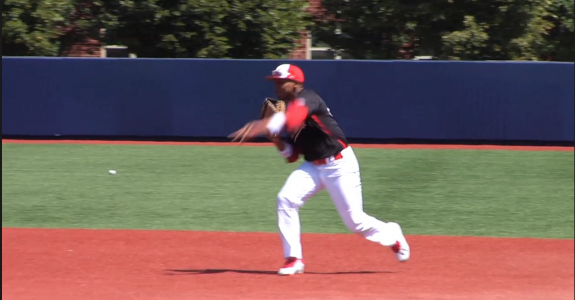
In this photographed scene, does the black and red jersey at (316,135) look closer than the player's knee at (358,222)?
Yes

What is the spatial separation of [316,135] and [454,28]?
14.1 metres

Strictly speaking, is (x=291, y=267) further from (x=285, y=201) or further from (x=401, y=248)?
(x=401, y=248)

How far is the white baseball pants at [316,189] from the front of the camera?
7.04 meters

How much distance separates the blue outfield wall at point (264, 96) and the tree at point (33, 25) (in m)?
3.24

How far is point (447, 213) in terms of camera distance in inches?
408

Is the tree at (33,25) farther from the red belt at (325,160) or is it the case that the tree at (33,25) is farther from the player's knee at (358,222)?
the player's knee at (358,222)

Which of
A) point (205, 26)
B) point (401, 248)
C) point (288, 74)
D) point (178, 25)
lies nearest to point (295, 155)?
point (288, 74)

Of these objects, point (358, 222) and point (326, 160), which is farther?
point (358, 222)

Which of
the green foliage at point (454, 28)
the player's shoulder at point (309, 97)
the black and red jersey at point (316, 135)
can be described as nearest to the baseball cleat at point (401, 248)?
the black and red jersey at point (316, 135)

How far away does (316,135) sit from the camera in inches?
279

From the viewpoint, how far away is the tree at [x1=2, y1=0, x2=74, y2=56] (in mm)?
20688

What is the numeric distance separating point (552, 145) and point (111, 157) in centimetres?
825

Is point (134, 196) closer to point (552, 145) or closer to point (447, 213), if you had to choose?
point (447, 213)

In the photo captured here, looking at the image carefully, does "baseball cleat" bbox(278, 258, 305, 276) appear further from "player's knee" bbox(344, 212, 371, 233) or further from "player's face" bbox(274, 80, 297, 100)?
"player's face" bbox(274, 80, 297, 100)
